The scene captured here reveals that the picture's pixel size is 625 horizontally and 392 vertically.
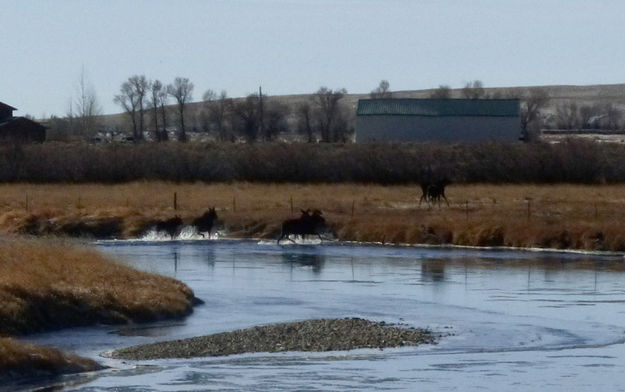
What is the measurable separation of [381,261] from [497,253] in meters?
4.83

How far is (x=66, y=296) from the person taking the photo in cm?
2745

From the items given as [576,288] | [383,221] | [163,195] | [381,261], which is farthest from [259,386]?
[163,195]

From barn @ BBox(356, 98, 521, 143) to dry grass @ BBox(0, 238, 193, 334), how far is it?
73326 mm

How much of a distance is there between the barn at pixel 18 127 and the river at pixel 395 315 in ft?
166

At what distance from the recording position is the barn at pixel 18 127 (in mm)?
96875

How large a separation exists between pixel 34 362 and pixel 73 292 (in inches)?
273

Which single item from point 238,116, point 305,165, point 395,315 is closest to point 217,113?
point 238,116

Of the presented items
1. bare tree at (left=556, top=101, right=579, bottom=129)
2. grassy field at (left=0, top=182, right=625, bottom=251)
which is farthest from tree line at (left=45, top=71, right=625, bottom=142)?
grassy field at (left=0, top=182, right=625, bottom=251)

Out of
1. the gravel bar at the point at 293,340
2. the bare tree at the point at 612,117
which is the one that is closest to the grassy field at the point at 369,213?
the gravel bar at the point at 293,340

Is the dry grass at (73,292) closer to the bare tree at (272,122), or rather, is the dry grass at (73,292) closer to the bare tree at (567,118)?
the bare tree at (272,122)

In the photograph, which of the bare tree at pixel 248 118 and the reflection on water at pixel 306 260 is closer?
the reflection on water at pixel 306 260

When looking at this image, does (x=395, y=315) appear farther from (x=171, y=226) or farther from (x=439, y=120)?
(x=439, y=120)

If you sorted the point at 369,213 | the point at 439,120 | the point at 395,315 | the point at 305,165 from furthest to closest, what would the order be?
→ 1. the point at 439,120
2. the point at 305,165
3. the point at 369,213
4. the point at 395,315

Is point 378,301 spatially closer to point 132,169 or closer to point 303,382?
point 303,382
